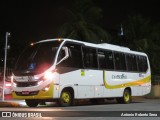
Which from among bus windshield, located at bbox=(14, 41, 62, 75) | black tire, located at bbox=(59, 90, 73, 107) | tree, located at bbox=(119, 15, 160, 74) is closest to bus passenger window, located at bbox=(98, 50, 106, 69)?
black tire, located at bbox=(59, 90, 73, 107)

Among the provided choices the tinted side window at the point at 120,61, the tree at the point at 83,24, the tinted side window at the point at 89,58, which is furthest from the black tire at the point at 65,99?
the tree at the point at 83,24

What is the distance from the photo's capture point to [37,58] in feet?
65.0

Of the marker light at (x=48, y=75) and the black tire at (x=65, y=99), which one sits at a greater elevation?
the marker light at (x=48, y=75)

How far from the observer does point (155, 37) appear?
1944 inches

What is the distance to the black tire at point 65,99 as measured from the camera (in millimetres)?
19750

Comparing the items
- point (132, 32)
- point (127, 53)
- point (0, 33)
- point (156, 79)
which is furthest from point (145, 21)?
point (127, 53)

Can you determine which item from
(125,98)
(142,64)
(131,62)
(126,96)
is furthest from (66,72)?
(142,64)

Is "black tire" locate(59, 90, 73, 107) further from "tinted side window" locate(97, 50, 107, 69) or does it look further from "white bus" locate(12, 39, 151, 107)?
"tinted side window" locate(97, 50, 107, 69)

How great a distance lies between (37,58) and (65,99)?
2319 mm

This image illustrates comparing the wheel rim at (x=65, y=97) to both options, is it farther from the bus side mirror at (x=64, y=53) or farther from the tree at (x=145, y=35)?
the tree at (x=145, y=35)

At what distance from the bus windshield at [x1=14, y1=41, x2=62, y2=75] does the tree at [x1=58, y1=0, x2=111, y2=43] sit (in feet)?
68.0

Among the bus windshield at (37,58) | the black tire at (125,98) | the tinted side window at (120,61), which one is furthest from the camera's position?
the black tire at (125,98)

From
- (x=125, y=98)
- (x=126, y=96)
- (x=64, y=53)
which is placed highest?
(x=64, y=53)

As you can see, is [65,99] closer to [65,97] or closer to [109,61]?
[65,97]
